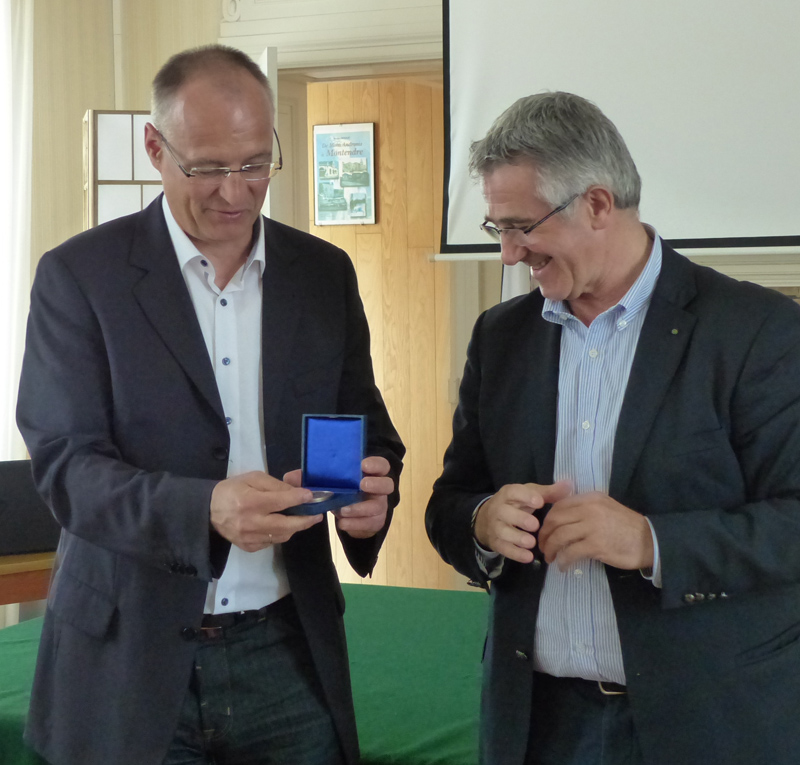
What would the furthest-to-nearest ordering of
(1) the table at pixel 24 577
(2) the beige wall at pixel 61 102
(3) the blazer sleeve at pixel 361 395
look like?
1. (2) the beige wall at pixel 61 102
2. (1) the table at pixel 24 577
3. (3) the blazer sleeve at pixel 361 395

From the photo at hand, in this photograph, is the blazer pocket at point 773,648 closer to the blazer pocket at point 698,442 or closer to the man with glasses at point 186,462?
the blazer pocket at point 698,442

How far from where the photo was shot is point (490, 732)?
139 cm

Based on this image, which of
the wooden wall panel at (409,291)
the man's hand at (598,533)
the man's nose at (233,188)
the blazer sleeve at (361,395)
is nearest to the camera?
the man's hand at (598,533)

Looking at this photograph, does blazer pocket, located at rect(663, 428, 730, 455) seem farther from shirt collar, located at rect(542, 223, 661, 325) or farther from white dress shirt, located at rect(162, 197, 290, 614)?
white dress shirt, located at rect(162, 197, 290, 614)

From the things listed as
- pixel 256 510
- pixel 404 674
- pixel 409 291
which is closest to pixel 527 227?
pixel 256 510

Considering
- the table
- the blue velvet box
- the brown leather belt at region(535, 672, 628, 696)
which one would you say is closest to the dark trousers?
the brown leather belt at region(535, 672, 628, 696)

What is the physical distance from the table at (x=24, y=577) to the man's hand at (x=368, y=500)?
1815mm

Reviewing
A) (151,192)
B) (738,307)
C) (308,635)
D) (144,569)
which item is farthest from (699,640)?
(151,192)

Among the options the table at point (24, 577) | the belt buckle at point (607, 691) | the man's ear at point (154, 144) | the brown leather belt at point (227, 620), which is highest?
the man's ear at point (154, 144)

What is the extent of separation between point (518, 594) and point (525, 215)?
0.55 metres

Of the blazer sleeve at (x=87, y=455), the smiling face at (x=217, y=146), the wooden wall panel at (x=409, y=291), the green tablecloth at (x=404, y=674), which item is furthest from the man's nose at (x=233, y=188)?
the wooden wall panel at (x=409, y=291)

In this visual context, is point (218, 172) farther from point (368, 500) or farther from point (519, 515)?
point (519, 515)

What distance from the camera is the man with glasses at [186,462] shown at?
1.33m

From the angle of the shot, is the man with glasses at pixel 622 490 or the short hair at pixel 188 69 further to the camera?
the short hair at pixel 188 69
